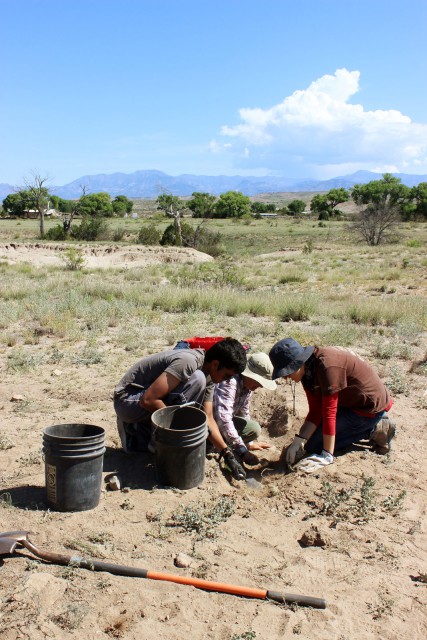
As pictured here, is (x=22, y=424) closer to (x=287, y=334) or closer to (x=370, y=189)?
(x=287, y=334)

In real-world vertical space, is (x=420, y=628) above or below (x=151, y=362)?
below

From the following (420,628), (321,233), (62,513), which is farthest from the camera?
(321,233)

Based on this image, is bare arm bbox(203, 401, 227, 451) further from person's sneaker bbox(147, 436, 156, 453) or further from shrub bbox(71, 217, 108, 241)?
shrub bbox(71, 217, 108, 241)

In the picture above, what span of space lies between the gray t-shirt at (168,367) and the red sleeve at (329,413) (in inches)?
34.2

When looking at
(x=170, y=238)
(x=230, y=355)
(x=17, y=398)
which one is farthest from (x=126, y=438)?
(x=170, y=238)

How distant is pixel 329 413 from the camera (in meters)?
4.24

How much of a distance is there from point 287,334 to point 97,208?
74.0 meters

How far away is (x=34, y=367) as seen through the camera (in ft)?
24.1

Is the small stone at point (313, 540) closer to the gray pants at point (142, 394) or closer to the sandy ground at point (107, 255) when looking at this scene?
the gray pants at point (142, 394)

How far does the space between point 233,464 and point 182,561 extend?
1.16m

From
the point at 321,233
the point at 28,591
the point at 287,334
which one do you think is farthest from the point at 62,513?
the point at 321,233

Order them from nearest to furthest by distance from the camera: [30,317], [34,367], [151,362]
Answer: [151,362], [34,367], [30,317]

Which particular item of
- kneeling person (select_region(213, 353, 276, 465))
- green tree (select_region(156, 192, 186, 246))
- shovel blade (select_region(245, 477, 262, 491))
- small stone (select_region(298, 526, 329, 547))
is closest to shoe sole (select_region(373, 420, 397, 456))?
kneeling person (select_region(213, 353, 276, 465))

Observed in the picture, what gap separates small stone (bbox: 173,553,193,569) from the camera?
3.27 metres
